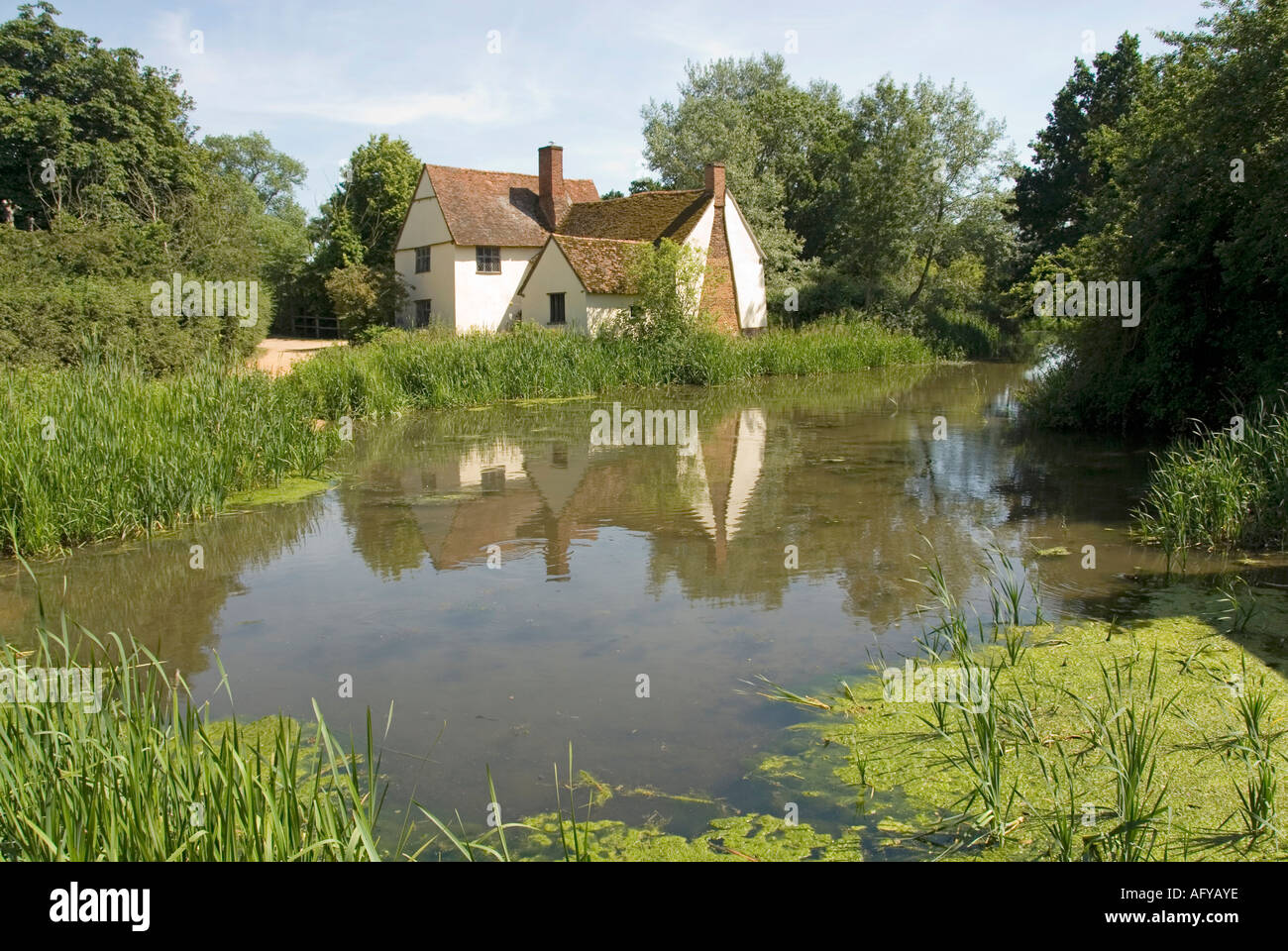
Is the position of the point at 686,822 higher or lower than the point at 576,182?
lower

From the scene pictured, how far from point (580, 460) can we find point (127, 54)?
112ft

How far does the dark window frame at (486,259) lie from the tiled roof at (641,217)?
3.71 meters

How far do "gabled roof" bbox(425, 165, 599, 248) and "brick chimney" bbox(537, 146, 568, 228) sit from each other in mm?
458

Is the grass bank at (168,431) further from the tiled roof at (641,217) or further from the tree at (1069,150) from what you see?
the tree at (1069,150)

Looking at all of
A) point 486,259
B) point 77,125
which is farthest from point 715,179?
point 77,125

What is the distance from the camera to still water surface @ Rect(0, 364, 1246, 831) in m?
6.54

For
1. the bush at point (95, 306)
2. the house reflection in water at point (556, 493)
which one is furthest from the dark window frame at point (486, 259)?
the house reflection in water at point (556, 493)

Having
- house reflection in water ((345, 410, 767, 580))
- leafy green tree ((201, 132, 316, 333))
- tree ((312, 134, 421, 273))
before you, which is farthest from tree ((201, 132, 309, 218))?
house reflection in water ((345, 410, 767, 580))

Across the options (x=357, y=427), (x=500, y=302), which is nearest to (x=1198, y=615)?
(x=357, y=427)

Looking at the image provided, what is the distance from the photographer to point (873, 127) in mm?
44531

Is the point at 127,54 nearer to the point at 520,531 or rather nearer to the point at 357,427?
the point at 357,427

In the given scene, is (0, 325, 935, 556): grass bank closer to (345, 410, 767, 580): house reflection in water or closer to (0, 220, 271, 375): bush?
(0, 220, 271, 375): bush
